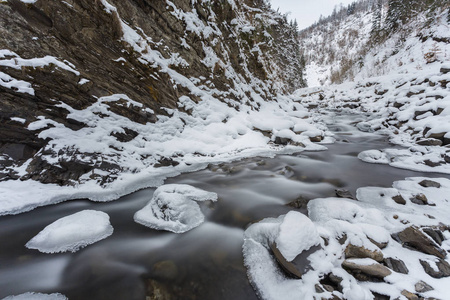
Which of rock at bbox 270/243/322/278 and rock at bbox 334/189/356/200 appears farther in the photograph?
rock at bbox 334/189/356/200

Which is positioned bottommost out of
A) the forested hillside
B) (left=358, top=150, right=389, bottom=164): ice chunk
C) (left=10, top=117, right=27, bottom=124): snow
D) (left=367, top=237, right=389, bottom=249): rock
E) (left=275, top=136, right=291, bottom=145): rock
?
(left=367, top=237, right=389, bottom=249): rock

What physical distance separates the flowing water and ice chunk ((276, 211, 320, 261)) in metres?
0.49

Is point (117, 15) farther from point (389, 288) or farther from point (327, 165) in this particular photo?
point (389, 288)

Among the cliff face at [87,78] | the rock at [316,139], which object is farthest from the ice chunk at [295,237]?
the rock at [316,139]

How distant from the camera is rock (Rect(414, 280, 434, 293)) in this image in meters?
1.59

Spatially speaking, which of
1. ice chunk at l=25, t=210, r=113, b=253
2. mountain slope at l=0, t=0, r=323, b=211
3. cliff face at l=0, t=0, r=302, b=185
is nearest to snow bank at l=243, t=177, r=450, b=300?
ice chunk at l=25, t=210, r=113, b=253

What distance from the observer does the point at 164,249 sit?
→ 7.59ft

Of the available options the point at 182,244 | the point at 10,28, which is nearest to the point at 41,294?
the point at 182,244

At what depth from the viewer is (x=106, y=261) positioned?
6.99ft

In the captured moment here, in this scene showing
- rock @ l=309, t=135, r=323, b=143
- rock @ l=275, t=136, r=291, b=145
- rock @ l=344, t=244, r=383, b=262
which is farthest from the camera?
rock @ l=309, t=135, r=323, b=143

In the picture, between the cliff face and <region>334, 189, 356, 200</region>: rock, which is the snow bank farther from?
the cliff face

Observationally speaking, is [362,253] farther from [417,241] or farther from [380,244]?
[417,241]

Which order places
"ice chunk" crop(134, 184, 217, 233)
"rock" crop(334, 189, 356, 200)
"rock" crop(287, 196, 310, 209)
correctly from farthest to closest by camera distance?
"rock" crop(334, 189, 356, 200)
"rock" crop(287, 196, 310, 209)
"ice chunk" crop(134, 184, 217, 233)

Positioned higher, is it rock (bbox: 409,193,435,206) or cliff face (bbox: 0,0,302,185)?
cliff face (bbox: 0,0,302,185)
